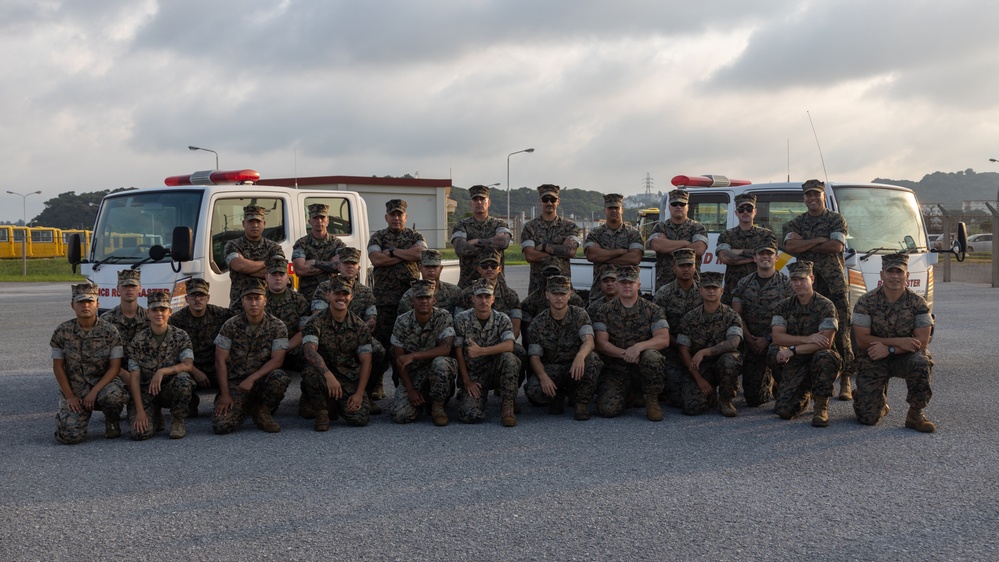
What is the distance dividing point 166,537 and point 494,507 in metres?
1.59

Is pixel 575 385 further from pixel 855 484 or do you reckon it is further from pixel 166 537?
pixel 166 537

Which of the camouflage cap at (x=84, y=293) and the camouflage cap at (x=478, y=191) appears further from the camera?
the camouflage cap at (x=478, y=191)

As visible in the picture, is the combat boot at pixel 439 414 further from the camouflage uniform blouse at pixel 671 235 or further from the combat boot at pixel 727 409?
the camouflage uniform blouse at pixel 671 235

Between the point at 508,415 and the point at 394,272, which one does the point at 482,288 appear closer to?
the point at 508,415

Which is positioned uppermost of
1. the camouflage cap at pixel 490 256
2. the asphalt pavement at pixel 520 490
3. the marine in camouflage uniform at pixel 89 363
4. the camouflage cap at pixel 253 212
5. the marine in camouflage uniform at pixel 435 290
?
the camouflage cap at pixel 253 212

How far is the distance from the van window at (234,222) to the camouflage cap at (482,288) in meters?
2.42

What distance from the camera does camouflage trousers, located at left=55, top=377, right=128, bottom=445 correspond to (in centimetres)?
597

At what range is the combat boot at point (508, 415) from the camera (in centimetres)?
651

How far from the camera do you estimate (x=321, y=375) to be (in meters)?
6.58

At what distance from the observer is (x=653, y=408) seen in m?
6.75

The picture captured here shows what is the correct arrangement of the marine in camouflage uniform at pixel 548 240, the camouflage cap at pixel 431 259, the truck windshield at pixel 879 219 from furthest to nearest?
the truck windshield at pixel 879 219 < the marine in camouflage uniform at pixel 548 240 < the camouflage cap at pixel 431 259

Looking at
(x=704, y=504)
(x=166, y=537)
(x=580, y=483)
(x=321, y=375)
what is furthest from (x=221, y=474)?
(x=704, y=504)

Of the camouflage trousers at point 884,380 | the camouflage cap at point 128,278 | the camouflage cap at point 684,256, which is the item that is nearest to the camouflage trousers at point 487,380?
the camouflage cap at point 684,256

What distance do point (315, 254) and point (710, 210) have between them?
423 cm
